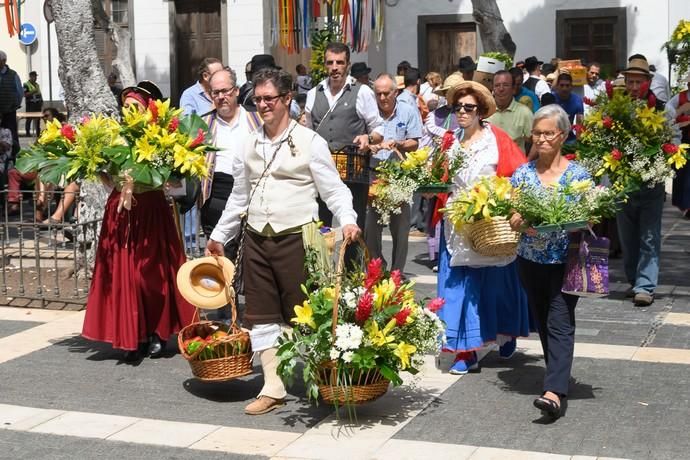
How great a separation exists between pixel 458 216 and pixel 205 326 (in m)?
1.66

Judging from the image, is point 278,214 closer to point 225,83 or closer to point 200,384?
point 200,384

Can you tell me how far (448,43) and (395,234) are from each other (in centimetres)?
1917

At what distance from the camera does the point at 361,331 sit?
21.9 feet

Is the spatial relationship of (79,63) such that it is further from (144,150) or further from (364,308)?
(364,308)

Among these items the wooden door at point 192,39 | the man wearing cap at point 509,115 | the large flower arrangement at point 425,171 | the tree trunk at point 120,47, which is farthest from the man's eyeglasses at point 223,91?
the wooden door at point 192,39

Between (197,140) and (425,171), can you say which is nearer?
(425,171)

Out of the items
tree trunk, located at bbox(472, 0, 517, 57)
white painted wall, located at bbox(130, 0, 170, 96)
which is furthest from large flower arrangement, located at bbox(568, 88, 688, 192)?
white painted wall, located at bbox(130, 0, 170, 96)

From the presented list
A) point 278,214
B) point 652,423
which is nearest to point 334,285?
point 278,214

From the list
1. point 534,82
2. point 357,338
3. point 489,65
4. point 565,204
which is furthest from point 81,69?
point 534,82

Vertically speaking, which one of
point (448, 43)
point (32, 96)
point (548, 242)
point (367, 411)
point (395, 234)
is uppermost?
point (448, 43)

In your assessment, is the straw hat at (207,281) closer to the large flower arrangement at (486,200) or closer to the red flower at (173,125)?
the red flower at (173,125)

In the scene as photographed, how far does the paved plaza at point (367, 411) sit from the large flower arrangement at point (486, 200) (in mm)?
1081

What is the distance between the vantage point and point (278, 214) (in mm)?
7125

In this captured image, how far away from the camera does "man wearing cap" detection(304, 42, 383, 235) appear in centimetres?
996
